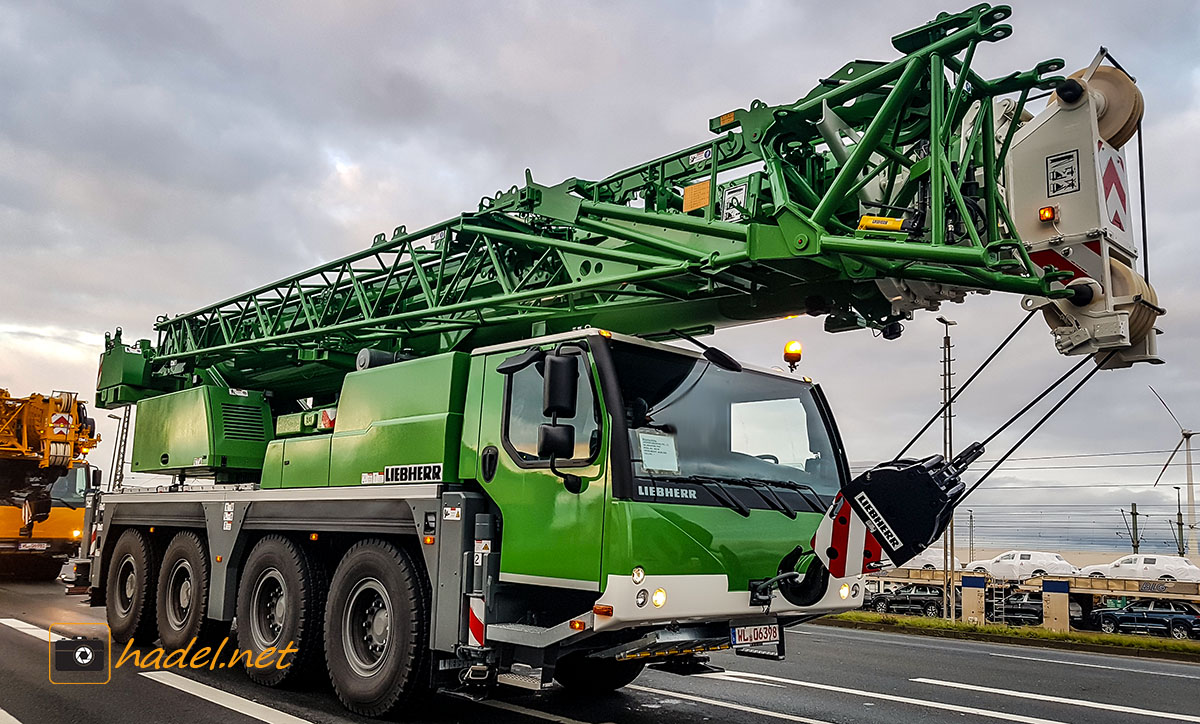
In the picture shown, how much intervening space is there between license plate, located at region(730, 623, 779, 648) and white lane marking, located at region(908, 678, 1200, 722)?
11.8 ft

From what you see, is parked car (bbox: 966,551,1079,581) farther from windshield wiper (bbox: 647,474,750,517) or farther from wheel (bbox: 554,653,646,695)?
windshield wiper (bbox: 647,474,750,517)

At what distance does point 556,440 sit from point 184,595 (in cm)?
558

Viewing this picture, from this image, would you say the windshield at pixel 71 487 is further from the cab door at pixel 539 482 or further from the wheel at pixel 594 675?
the cab door at pixel 539 482

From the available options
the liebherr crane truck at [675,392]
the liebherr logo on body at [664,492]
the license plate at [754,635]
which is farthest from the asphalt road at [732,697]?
the liebherr logo on body at [664,492]

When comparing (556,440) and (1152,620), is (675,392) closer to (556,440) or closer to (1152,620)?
A: (556,440)

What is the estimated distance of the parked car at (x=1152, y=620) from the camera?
2452cm

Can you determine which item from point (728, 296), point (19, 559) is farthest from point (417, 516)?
point (19, 559)

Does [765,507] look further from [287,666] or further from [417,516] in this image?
[287,666]

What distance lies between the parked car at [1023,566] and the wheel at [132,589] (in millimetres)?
42396

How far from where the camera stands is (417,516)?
6539mm

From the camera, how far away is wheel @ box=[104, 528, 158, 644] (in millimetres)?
9859

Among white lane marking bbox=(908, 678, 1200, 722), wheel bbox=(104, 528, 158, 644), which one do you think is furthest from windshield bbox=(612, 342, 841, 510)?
wheel bbox=(104, 528, 158, 644)

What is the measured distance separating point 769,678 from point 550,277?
4.35 meters

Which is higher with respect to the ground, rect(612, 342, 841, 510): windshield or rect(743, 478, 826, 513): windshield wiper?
rect(612, 342, 841, 510): windshield
